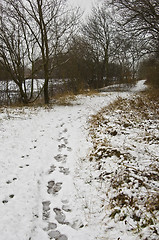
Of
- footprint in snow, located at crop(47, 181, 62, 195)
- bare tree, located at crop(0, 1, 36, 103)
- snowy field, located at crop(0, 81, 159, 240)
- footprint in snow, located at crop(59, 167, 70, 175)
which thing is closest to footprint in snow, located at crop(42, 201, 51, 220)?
snowy field, located at crop(0, 81, 159, 240)

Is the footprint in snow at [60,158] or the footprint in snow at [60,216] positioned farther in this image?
the footprint in snow at [60,158]

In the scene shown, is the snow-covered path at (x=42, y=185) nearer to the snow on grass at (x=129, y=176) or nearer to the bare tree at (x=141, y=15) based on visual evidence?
the snow on grass at (x=129, y=176)

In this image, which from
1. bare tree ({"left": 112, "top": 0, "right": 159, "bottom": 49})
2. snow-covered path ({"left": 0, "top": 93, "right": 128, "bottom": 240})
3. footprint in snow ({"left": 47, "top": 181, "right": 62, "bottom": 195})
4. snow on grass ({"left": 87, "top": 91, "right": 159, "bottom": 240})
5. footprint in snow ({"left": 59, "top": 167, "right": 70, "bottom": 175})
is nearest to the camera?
snow on grass ({"left": 87, "top": 91, "right": 159, "bottom": 240})

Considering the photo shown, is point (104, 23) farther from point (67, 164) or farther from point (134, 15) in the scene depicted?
point (67, 164)

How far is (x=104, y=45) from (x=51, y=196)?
2779cm

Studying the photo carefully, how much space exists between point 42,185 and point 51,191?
0.32 meters

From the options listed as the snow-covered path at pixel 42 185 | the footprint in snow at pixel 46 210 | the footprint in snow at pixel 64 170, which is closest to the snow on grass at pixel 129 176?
the snow-covered path at pixel 42 185

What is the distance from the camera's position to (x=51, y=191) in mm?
3623

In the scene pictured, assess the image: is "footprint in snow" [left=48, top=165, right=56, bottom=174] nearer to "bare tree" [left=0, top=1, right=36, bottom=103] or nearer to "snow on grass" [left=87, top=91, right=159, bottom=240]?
"snow on grass" [left=87, top=91, right=159, bottom=240]

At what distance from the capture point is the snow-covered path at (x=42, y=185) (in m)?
2.70

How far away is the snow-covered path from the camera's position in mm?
2699

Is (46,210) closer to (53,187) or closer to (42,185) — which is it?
(53,187)

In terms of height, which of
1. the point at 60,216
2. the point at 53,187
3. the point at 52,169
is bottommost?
the point at 60,216

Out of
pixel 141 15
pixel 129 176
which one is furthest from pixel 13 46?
pixel 129 176
